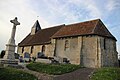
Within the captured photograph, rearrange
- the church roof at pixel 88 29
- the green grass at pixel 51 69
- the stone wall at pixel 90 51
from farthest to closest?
the church roof at pixel 88 29, the stone wall at pixel 90 51, the green grass at pixel 51 69

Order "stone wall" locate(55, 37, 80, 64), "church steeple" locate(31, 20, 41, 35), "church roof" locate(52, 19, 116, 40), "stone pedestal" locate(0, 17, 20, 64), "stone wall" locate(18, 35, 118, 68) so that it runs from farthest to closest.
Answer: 1. "church steeple" locate(31, 20, 41, 35)
2. "stone wall" locate(55, 37, 80, 64)
3. "church roof" locate(52, 19, 116, 40)
4. "stone wall" locate(18, 35, 118, 68)
5. "stone pedestal" locate(0, 17, 20, 64)

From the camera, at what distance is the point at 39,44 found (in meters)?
30.6

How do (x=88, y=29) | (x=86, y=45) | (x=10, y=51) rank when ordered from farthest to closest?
1. (x=88, y=29)
2. (x=86, y=45)
3. (x=10, y=51)

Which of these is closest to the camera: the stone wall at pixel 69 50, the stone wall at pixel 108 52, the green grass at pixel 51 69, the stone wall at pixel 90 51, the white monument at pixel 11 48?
the green grass at pixel 51 69

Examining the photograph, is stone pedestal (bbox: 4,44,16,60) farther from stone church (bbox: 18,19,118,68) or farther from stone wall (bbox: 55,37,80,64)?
stone wall (bbox: 55,37,80,64)

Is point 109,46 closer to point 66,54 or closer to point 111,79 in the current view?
point 66,54

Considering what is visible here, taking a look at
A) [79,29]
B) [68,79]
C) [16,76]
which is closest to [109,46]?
[79,29]

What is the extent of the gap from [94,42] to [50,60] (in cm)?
763

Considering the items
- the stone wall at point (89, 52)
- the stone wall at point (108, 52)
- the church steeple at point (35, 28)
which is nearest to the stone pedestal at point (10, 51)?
the stone wall at point (89, 52)

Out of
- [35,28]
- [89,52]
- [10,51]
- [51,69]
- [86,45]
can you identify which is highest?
[35,28]

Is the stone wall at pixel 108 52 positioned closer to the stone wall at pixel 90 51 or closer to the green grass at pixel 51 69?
the stone wall at pixel 90 51

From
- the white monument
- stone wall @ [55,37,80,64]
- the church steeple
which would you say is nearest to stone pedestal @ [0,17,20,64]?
the white monument

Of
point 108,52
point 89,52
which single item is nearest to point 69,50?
point 89,52

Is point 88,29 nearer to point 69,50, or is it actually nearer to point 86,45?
point 86,45
